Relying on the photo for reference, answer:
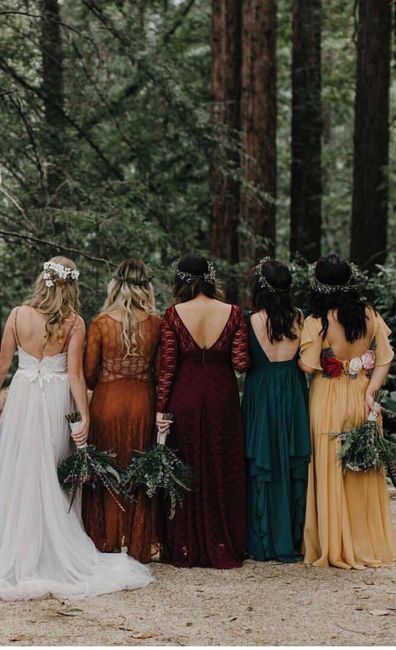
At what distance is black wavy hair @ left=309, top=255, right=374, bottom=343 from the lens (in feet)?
22.5

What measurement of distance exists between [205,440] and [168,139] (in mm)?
8830

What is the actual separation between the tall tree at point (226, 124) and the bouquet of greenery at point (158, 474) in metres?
7.19

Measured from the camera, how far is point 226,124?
1473cm

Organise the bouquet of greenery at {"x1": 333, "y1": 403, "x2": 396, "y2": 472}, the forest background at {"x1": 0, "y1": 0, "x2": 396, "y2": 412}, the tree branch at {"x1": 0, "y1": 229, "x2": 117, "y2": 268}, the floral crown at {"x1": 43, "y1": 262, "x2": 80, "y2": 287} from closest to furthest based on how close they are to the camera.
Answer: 1. the floral crown at {"x1": 43, "y1": 262, "x2": 80, "y2": 287}
2. the bouquet of greenery at {"x1": 333, "y1": 403, "x2": 396, "y2": 472}
3. the tree branch at {"x1": 0, "y1": 229, "x2": 117, "y2": 268}
4. the forest background at {"x1": 0, "y1": 0, "x2": 396, "y2": 412}

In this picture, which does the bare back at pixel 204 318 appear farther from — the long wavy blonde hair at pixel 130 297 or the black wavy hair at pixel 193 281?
the long wavy blonde hair at pixel 130 297

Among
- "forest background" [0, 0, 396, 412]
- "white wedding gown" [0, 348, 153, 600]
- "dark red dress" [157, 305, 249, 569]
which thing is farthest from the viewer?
"forest background" [0, 0, 396, 412]

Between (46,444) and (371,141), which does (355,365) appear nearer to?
(46,444)

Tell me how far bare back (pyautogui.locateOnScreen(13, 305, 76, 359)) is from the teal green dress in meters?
1.31

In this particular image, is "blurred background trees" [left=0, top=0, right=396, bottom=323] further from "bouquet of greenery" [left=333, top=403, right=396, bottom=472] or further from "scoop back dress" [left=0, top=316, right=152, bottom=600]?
"bouquet of greenery" [left=333, top=403, right=396, bottom=472]

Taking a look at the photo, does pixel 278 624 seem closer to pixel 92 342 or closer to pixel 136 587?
pixel 136 587

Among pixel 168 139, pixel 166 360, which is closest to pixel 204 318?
pixel 166 360

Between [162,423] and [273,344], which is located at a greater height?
[273,344]

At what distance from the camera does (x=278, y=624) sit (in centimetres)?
559

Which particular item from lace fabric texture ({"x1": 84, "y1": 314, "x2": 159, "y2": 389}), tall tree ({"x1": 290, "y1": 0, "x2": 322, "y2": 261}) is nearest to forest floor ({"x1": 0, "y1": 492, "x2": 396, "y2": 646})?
lace fabric texture ({"x1": 84, "y1": 314, "x2": 159, "y2": 389})
